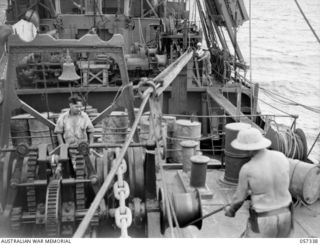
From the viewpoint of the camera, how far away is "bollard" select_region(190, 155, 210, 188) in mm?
5914

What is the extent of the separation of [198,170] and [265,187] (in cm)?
252

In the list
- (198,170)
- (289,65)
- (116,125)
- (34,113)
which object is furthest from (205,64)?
(289,65)

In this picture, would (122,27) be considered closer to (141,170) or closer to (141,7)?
(141,7)

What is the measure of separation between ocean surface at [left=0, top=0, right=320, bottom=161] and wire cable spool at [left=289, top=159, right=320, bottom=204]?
619 centimetres

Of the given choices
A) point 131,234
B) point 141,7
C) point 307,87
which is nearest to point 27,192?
point 131,234

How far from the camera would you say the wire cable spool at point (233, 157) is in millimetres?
6375

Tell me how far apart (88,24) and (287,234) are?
37.2 ft

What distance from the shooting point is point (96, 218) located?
402 cm

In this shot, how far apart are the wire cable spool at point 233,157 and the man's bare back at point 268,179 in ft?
8.98

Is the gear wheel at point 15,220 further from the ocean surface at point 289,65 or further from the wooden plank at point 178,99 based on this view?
the ocean surface at point 289,65

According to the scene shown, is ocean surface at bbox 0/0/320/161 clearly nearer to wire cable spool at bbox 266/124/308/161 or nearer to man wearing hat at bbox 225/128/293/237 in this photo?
wire cable spool at bbox 266/124/308/161

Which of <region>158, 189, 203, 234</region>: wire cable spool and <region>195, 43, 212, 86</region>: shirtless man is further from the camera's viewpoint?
<region>195, 43, 212, 86</region>: shirtless man

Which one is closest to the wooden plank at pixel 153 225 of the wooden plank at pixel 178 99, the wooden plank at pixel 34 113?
the wooden plank at pixel 34 113

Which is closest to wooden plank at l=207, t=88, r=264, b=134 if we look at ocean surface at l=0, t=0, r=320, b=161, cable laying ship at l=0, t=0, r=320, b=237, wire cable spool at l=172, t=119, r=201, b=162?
cable laying ship at l=0, t=0, r=320, b=237
